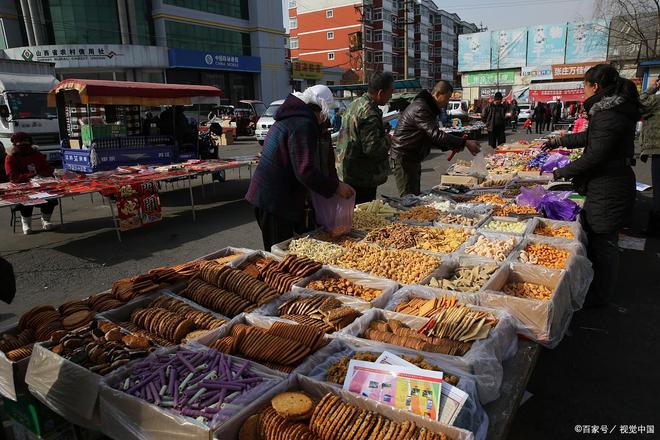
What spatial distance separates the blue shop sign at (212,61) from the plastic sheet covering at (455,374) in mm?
32781

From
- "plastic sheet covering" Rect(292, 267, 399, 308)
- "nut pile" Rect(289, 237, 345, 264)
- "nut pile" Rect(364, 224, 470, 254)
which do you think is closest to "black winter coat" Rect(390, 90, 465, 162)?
"nut pile" Rect(364, 224, 470, 254)

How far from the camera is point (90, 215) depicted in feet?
26.3

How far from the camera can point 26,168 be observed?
709cm

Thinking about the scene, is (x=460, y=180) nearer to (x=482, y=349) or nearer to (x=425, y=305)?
(x=425, y=305)

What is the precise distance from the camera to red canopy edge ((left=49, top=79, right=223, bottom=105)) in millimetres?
8758

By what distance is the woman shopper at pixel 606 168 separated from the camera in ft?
11.1

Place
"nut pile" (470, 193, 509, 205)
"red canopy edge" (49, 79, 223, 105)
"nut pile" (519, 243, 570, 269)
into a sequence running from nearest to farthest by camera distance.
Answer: "nut pile" (519, 243, 570, 269), "nut pile" (470, 193, 509, 205), "red canopy edge" (49, 79, 223, 105)

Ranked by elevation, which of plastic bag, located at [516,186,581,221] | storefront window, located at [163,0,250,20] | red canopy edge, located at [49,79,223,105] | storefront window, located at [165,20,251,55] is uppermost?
storefront window, located at [163,0,250,20]

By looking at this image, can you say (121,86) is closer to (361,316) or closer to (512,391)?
(361,316)

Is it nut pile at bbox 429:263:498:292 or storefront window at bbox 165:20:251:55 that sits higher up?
storefront window at bbox 165:20:251:55

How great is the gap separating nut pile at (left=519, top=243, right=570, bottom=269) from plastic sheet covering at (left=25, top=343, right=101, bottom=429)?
289cm

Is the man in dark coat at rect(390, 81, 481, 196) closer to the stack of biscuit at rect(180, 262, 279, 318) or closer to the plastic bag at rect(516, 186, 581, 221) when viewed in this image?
the plastic bag at rect(516, 186, 581, 221)

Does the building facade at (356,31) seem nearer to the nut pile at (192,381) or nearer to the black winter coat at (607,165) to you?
the black winter coat at (607,165)

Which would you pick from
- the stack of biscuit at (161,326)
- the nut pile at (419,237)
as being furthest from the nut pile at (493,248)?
the stack of biscuit at (161,326)
